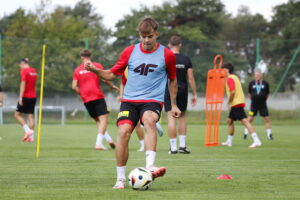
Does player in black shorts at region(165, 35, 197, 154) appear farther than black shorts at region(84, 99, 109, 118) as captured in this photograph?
No

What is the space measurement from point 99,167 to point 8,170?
1235 millimetres

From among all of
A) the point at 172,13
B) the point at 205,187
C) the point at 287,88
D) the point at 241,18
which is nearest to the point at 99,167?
the point at 205,187

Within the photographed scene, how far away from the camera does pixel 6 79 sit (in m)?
29.7

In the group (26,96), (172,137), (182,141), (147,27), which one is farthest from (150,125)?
(26,96)

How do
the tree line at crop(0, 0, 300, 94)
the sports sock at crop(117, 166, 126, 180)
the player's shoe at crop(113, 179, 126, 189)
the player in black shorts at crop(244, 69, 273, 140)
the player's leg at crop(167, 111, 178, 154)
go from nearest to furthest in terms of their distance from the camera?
the player's shoe at crop(113, 179, 126, 189) → the sports sock at crop(117, 166, 126, 180) → the player's leg at crop(167, 111, 178, 154) → the player in black shorts at crop(244, 69, 273, 140) → the tree line at crop(0, 0, 300, 94)

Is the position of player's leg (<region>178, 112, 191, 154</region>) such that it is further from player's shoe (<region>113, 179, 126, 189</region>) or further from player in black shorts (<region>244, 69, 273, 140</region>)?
player in black shorts (<region>244, 69, 273, 140</region>)

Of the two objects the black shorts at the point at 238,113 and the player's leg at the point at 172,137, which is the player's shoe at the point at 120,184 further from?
the black shorts at the point at 238,113

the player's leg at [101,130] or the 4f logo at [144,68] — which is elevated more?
the 4f logo at [144,68]

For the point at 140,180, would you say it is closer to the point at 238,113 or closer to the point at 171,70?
the point at 171,70

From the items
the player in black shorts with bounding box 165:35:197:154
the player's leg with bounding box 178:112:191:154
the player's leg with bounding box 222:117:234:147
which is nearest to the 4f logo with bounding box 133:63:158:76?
the player in black shorts with bounding box 165:35:197:154

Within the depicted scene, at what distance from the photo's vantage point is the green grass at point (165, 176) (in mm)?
6039

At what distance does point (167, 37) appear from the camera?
54281 millimetres

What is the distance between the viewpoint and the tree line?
29.5 meters

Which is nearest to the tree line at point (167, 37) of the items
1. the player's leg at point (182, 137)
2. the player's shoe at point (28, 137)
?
the player's shoe at point (28, 137)
